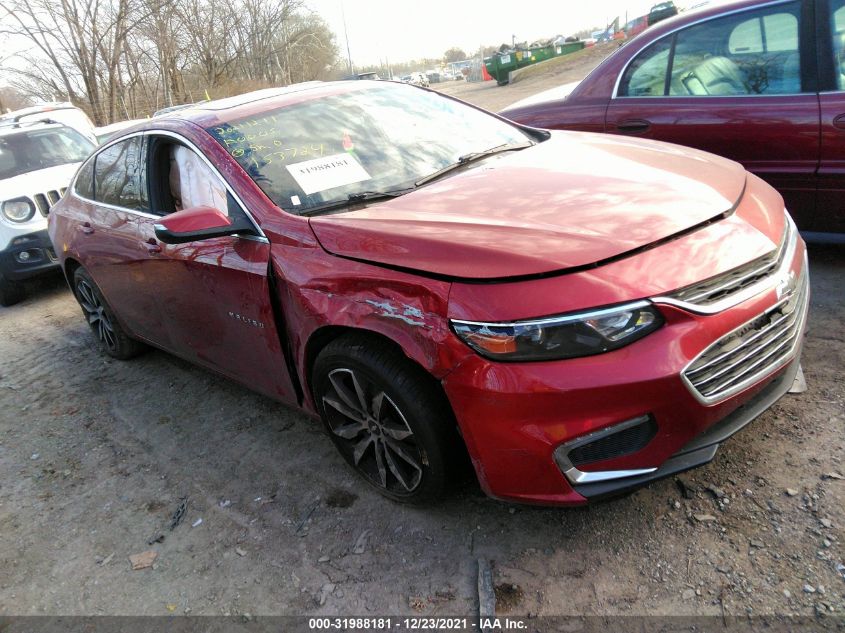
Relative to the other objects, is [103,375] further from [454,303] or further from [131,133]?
[454,303]

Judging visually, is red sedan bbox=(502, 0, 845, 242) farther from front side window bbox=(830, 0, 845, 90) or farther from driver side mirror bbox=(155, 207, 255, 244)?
driver side mirror bbox=(155, 207, 255, 244)

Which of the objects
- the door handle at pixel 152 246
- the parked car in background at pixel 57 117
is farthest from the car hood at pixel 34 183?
the door handle at pixel 152 246

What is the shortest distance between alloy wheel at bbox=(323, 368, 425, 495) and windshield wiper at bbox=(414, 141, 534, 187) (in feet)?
3.19

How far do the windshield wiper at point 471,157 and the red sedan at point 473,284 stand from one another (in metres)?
0.02

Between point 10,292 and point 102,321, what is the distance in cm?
287

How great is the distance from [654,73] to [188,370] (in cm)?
375

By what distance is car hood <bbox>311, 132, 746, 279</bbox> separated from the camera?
6.75 feet

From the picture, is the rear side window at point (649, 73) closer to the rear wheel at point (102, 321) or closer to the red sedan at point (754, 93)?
the red sedan at point (754, 93)

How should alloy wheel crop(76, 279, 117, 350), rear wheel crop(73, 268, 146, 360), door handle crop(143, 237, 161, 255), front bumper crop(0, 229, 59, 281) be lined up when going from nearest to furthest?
door handle crop(143, 237, 161, 255) < rear wheel crop(73, 268, 146, 360) < alloy wheel crop(76, 279, 117, 350) < front bumper crop(0, 229, 59, 281)

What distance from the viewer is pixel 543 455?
2020 mm

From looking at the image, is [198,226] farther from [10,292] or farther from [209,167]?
[10,292]

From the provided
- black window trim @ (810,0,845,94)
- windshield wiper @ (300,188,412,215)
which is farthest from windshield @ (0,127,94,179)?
black window trim @ (810,0,845,94)

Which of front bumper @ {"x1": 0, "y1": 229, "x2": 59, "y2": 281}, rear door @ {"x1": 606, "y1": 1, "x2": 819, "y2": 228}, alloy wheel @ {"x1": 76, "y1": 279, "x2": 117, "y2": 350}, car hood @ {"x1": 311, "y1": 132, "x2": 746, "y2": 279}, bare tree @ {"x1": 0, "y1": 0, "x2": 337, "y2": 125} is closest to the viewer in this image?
car hood @ {"x1": 311, "y1": 132, "x2": 746, "y2": 279}

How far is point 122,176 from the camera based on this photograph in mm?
3844
